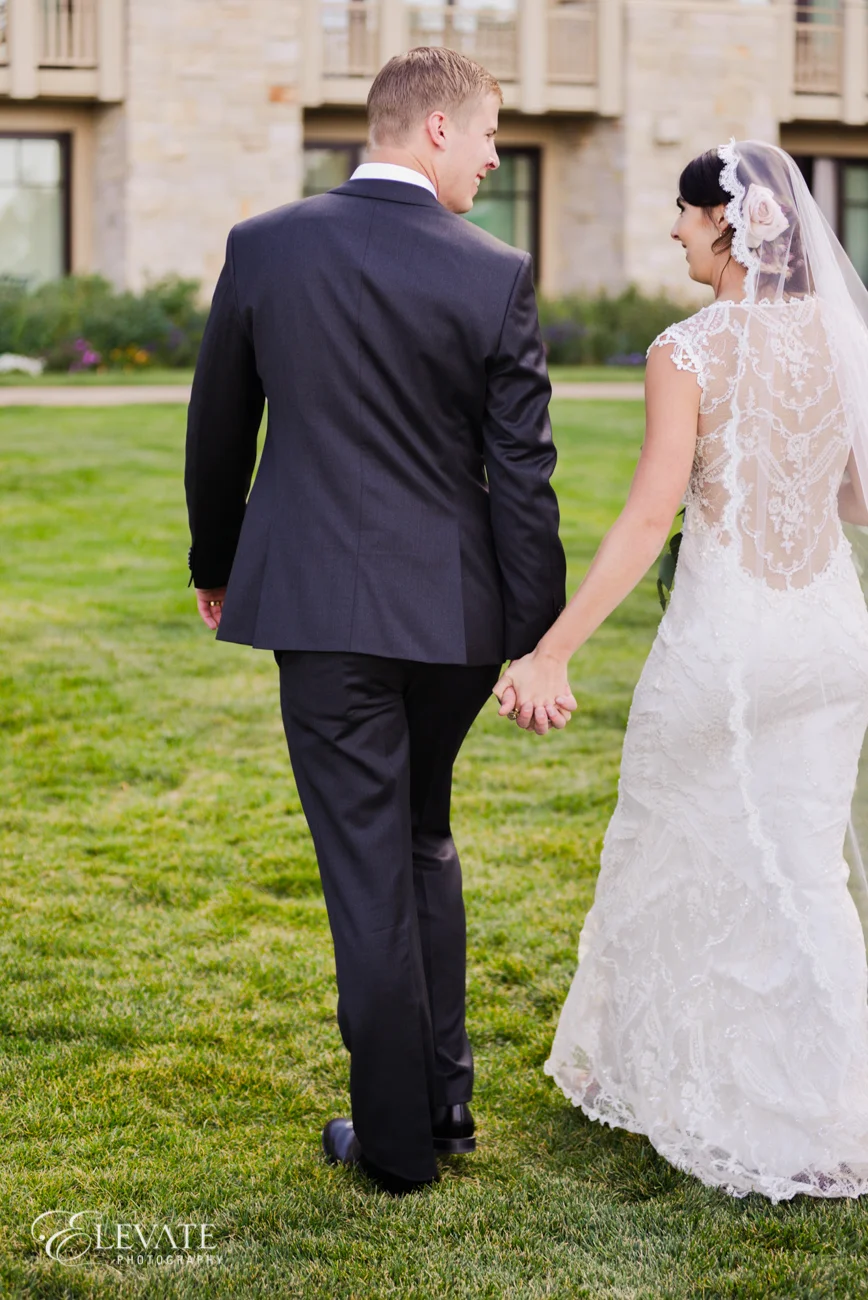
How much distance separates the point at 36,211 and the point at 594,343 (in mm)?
9059

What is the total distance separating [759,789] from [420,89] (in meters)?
1.51

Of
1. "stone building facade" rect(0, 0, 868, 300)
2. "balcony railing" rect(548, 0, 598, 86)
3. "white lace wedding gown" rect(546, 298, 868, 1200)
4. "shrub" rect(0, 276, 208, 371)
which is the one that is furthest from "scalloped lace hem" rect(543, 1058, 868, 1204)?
"balcony railing" rect(548, 0, 598, 86)

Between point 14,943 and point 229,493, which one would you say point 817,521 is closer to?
point 229,493

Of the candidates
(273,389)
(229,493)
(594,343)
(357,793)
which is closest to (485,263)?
(273,389)

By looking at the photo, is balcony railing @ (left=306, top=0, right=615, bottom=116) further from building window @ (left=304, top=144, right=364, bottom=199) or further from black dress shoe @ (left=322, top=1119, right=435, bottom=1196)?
black dress shoe @ (left=322, top=1119, right=435, bottom=1196)

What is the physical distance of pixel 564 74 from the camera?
24328 mm

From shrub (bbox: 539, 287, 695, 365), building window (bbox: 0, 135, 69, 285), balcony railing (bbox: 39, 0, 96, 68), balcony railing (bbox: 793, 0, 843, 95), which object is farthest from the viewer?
balcony railing (bbox: 793, 0, 843, 95)

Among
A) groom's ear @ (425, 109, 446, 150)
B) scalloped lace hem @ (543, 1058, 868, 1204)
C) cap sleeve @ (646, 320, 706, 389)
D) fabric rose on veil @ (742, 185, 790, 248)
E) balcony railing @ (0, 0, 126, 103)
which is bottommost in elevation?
scalloped lace hem @ (543, 1058, 868, 1204)

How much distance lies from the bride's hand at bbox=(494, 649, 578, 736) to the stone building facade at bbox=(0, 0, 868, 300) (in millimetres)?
20095

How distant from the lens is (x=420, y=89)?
2.99m

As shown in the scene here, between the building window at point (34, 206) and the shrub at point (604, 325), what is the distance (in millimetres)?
7490

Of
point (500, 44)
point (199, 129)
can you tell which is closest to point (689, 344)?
point (199, 129)

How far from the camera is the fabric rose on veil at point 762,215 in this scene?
317 cm

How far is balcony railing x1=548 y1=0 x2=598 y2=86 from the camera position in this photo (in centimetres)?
2412
